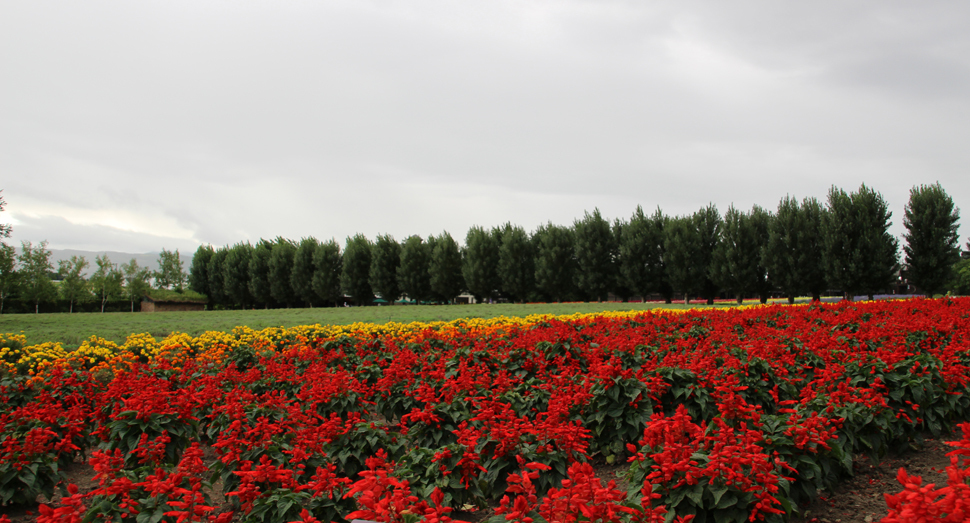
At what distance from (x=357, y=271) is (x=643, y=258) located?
87.2 ft

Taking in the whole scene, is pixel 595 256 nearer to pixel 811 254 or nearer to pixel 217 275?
pixel 811 254

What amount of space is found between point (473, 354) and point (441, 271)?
39.8 meters

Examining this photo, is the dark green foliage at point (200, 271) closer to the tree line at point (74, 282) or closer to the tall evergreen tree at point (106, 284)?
the tree line at point (74, 282)

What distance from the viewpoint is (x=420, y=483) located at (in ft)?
12.1

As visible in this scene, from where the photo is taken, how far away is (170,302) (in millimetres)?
54125

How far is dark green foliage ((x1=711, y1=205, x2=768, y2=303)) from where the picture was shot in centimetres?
3609

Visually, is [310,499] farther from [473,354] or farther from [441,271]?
[441,271]

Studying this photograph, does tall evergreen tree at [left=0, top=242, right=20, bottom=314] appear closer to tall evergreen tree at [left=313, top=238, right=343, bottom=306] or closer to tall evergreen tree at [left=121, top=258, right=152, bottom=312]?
tall evergreen tree at [left=313, top=238, right=343, bottom=306]

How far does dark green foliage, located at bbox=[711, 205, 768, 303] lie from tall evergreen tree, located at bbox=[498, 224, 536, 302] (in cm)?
1497

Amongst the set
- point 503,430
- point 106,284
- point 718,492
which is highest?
point 106,284

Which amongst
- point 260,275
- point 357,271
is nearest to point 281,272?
point 260,275

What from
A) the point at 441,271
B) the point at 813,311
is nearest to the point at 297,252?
the point at 441,271

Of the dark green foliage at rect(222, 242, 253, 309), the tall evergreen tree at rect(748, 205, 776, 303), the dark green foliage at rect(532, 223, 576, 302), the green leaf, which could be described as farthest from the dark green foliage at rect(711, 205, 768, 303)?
the dark green foliage at rect(222, 242, 253, 309)

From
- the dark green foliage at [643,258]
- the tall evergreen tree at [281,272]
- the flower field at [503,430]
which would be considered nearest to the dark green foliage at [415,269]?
the tall evergreen tree at [281,272]
